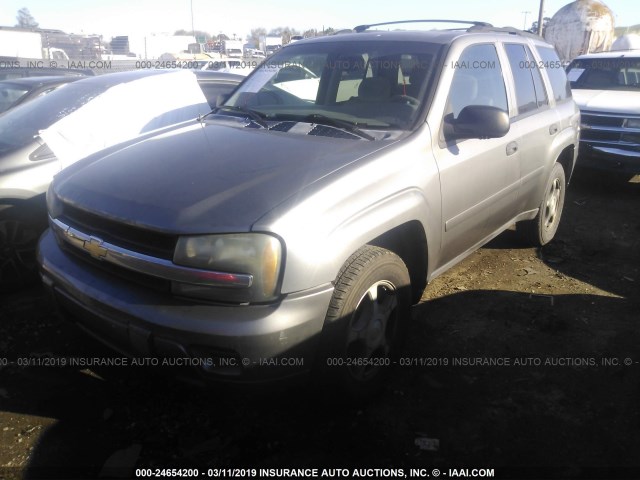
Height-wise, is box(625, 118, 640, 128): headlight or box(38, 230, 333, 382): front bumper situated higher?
box(625, 118, 640, 128): headlight

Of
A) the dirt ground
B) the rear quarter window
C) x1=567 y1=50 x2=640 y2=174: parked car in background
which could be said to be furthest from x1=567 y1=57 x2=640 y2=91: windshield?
the dirt ground

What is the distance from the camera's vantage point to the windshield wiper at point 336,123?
299 centimetres

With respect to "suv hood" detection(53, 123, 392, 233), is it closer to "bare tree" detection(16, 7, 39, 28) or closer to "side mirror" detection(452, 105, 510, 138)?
"side mirror" detection(452, 105, 510, 138)

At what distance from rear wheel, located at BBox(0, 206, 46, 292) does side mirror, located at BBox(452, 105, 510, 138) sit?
309 centimetres

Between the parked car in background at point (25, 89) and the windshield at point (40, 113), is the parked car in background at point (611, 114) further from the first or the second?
the parked car in background at point (25, 89)

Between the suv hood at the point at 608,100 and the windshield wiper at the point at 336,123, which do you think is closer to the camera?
the windshield wiper at the point at 336,123

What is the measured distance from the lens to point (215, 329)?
2.13 meters

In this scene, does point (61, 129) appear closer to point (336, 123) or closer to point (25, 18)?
point (336, 123)

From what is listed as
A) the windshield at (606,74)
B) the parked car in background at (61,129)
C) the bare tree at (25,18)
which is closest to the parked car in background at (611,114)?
the windshield at (606,74)

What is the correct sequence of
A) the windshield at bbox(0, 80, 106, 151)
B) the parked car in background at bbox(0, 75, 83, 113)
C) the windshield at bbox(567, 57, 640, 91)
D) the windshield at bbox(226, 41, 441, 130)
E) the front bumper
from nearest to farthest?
the front bumper → the windshield at bbox(226, 41, 441, 130) → the windshield at bbox(0, 80, 106, 151) → the parked car in background at bbox(0, 75, 83, 113) → the windshield at bbox(567, 57, 640, 91)

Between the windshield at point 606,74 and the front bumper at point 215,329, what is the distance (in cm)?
775

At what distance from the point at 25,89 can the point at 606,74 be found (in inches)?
320

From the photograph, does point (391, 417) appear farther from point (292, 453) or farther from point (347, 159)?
point (347, 159)

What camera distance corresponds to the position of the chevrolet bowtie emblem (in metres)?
2.44
